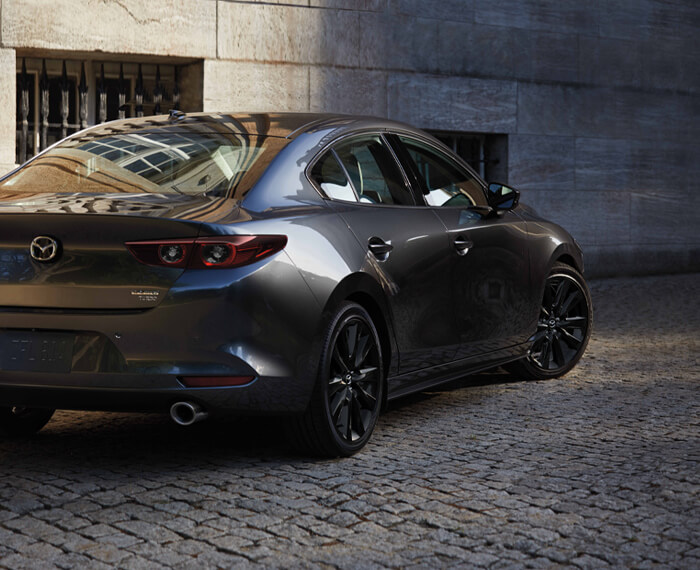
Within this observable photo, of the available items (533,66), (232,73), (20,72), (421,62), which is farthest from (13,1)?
(533,66)

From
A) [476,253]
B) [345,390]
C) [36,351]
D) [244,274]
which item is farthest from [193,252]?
[476,253]

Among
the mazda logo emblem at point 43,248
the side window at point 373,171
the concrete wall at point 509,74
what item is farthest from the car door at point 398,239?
the concrete wall at point 509,74

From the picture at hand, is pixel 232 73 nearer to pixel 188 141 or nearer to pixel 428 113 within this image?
pixel 428 113

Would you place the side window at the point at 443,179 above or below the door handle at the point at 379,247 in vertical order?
above

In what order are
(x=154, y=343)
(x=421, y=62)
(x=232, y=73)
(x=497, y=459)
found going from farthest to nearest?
(x=421, y=62), (x=232, y=73), (x=497, y=459), (x=154, y=343)

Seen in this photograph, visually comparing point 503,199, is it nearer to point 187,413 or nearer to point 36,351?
point 187,413

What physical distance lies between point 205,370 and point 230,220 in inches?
23.2

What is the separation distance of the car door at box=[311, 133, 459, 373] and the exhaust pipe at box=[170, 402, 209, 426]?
3.45ft

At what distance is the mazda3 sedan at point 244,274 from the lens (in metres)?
4.60

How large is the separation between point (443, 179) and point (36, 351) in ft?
8.91

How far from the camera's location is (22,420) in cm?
575

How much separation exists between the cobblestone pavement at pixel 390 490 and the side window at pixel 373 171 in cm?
115

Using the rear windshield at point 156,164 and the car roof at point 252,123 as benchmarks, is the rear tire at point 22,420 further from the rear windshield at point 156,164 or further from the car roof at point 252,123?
the car roof at point 252,123

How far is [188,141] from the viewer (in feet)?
17.9
